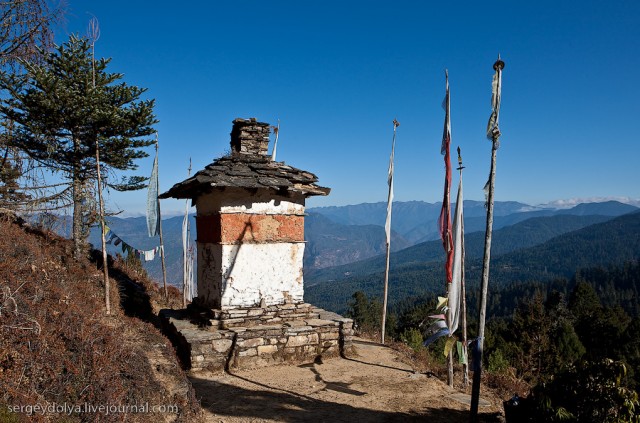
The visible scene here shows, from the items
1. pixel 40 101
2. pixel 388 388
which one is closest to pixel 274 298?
pixel 388 388

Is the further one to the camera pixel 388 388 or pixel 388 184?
pixel 388 184

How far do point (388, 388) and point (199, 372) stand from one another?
12.7ft

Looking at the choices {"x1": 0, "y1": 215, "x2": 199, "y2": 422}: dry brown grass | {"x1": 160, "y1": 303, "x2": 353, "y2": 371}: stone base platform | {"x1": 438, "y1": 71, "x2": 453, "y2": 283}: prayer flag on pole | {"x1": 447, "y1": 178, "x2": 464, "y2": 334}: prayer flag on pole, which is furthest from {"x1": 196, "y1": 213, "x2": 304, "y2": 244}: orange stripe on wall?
{"x1": 447, "y1": 178, "x2": 464, "y2": 334}: prayer flag on pole

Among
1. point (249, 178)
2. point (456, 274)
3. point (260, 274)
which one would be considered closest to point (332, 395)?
point (456, 274)

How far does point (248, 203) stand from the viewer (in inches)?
399

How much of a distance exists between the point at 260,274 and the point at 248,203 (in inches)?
68.9

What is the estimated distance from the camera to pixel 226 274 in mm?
9781

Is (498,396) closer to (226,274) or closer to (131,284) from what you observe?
(226,274)

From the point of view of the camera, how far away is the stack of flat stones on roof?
9.40 metres

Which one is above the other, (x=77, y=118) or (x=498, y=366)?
(x=77, y=118)

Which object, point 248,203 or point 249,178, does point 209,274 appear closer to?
point 248,203

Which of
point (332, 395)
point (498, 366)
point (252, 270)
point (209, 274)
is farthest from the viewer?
point (498, 366)

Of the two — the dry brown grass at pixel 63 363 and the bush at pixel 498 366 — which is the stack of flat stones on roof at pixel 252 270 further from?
the bush at pixel 498 366

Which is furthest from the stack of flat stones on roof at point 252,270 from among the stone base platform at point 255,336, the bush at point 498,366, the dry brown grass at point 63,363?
the bush at point 498,366
